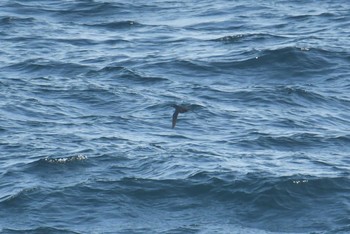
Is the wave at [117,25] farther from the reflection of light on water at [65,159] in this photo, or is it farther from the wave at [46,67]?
the reflection of light on water at [65,159]

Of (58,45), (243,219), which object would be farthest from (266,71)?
(243,219)

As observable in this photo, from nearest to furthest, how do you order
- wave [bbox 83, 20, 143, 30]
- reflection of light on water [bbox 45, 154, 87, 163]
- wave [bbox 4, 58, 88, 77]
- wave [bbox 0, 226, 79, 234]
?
wave [bbox 0, 226, 79, 234] < reflection of light on water [bbox 45, 154, 87, 163] < wave [bbox 4, 58, 88, 77] < wave [bbox 83, 20, 143, 30]

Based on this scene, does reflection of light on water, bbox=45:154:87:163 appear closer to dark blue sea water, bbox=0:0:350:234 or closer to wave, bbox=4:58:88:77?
dark blue sea water, bbox=0:0:350:234

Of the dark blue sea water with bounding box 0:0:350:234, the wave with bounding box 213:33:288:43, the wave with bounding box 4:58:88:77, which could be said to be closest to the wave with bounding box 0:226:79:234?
the dark blue sea water with bounding box 0:0:350:234

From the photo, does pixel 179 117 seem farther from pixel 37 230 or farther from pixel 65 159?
pixel 37 230

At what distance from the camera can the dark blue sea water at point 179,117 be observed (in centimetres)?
3628

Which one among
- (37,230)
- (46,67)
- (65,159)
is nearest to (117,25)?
(46,67)

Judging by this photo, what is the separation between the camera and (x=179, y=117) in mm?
45125

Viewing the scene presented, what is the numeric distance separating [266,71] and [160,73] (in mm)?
4387

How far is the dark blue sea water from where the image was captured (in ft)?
119

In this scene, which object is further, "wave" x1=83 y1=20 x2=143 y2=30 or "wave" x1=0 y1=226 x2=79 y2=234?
"wave" x1=83 y1=20 x2=143 y2=30

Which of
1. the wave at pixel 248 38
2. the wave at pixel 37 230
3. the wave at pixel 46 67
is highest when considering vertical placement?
the wave at pixel 37 230

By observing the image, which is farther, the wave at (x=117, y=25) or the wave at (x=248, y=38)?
the wave at (x=117, y=25)

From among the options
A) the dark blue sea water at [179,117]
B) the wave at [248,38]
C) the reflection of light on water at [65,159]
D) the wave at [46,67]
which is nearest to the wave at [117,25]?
the dark blue sea water at [179,117]
